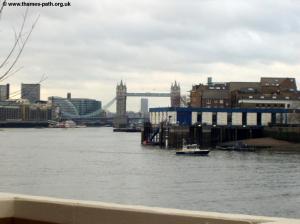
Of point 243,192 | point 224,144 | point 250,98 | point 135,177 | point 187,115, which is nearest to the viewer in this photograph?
point 243,192

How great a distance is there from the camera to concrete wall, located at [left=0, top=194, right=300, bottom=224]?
464 centimetres

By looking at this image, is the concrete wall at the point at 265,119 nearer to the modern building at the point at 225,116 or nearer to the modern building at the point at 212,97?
the modern building at the point at 225,116

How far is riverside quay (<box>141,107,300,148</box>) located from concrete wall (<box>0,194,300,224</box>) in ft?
360

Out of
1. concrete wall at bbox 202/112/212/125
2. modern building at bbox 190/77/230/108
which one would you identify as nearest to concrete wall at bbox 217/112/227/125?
concrete wall at bbox 202/112/212/125

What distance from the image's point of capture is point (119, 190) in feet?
137

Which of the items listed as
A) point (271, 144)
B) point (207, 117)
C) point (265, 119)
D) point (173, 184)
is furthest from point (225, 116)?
point (173, 184)

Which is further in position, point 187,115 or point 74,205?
point 187,115

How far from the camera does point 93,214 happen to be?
204 inches

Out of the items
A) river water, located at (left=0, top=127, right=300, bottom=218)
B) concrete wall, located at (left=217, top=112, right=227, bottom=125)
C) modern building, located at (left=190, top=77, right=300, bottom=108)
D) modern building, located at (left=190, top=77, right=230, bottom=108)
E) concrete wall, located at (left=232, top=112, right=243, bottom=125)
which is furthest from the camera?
modern building, located at (left=190, top=77, right=230, bottom=108)

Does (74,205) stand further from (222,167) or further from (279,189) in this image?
(222,167)

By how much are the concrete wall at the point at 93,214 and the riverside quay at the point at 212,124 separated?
360 ft

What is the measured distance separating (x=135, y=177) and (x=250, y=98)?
101539mm

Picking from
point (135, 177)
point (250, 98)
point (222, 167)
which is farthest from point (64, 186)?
point (250, 98)

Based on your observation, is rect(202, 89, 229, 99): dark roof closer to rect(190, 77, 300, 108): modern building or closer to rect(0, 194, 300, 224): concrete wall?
rect(190, 77, 300, 108): modern building
